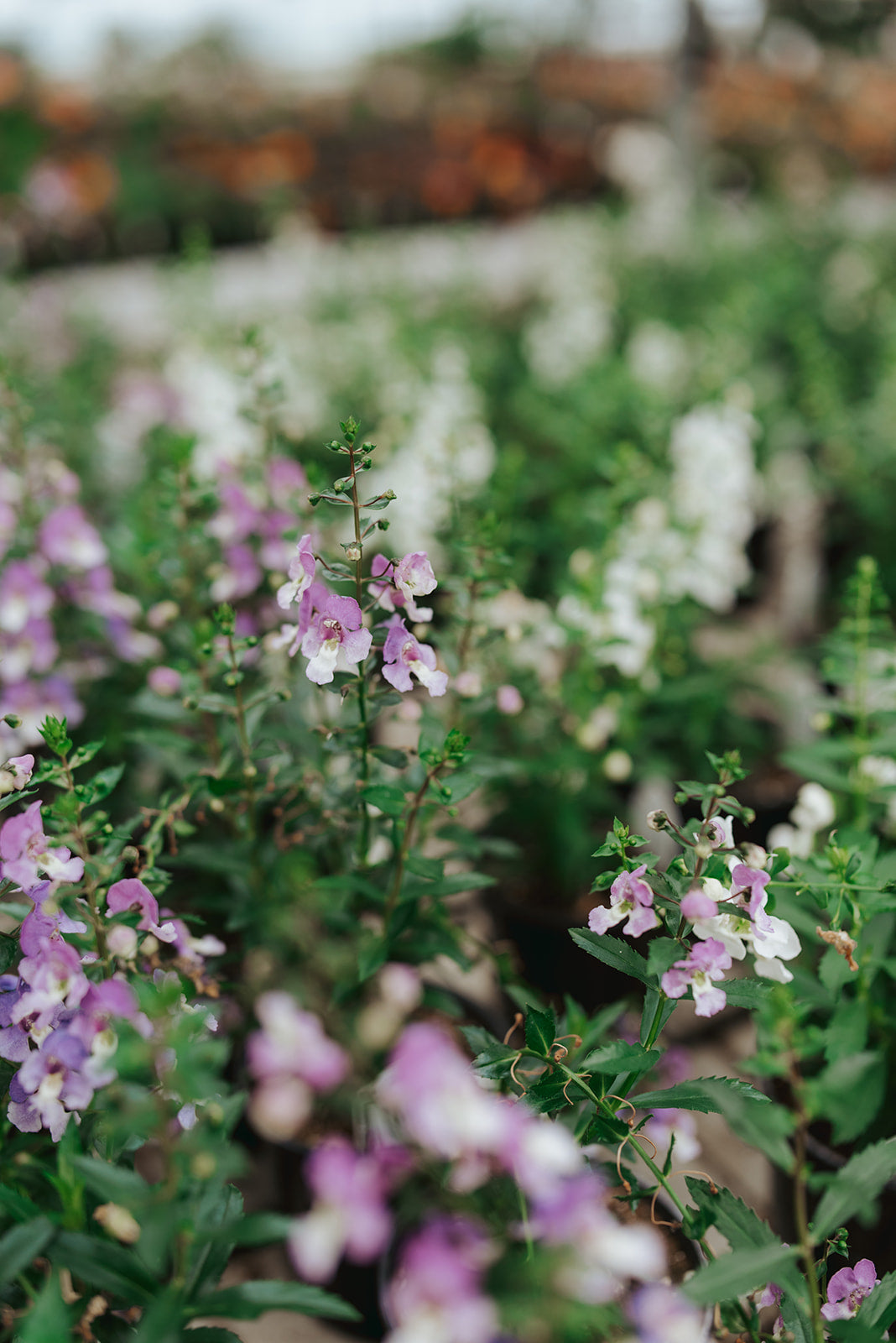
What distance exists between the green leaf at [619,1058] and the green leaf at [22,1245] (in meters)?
0.49

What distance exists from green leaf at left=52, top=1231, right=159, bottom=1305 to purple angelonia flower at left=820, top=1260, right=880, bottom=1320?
63 cm

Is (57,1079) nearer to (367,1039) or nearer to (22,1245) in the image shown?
(22,1245)

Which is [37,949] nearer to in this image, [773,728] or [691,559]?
[691,559]

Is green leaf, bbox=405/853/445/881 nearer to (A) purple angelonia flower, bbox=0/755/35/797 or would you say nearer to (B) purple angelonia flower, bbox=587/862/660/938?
(B) purple angelonia flower, bbox=587/862/660/938

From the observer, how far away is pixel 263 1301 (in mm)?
719

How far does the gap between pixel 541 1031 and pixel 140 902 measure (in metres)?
0.42

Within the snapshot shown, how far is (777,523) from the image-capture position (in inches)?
136

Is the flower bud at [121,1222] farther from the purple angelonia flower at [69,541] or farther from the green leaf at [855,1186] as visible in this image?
the purple angelonia flower at [69,541]

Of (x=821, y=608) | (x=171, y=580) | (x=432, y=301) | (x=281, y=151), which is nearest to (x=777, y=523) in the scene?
(x=821, y=608)

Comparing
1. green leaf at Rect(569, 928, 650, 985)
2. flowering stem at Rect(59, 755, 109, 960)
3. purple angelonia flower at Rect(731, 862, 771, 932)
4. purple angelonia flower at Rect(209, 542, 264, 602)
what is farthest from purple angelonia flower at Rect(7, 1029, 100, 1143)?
purple angelonia flower at Rect(209, 542, 264, 602)

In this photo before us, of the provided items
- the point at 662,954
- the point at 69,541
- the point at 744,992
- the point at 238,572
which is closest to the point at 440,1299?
the point at 662,954

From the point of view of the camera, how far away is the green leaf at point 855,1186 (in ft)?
2.60

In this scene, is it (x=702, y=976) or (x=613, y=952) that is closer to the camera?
(x=702, y=976)

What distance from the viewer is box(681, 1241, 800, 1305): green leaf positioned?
2.39 ft
